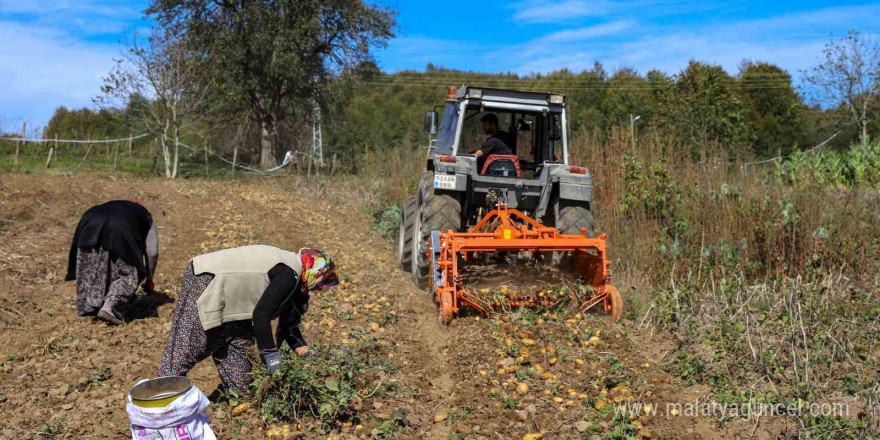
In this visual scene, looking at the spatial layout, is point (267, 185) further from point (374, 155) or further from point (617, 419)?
point (617, 419)

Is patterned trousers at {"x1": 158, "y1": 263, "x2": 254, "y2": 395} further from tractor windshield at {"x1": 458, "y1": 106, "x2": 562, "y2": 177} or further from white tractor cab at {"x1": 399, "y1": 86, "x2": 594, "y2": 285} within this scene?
tractor windshield at {"x1": 458, "y1": 106, "x2": 562, "y2": 177}

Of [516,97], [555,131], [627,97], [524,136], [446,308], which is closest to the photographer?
[446,308]

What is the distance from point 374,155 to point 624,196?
926 cm

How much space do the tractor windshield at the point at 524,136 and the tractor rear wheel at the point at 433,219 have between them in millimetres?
947

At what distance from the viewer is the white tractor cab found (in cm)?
802

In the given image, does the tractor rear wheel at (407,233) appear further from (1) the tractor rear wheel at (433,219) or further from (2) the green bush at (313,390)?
(2) the green bush at (313,390)

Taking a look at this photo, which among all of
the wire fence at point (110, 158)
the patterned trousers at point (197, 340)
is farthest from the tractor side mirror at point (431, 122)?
the wire fence at point (110, 158)

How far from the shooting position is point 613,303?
→ 7.02 metres

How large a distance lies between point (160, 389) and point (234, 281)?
34.0 inches

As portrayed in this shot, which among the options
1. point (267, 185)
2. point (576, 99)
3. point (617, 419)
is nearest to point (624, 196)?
point (617, 419)

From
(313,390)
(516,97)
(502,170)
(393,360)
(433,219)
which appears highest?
(516,97)

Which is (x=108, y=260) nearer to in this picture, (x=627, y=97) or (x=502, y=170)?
(x=502, y=170)

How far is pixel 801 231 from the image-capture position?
27.6 ft

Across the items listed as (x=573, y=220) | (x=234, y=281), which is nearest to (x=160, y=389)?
(x=234, y=281)
